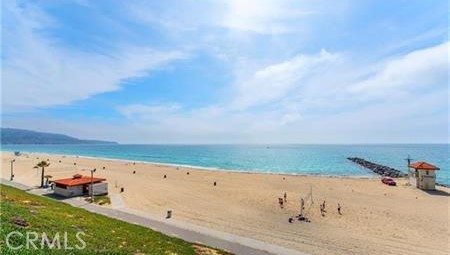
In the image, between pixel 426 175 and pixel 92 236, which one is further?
pixel 426 175

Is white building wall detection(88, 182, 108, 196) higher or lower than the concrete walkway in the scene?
higher

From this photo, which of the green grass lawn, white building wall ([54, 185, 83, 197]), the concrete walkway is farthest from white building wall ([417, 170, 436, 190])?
white building wall ([54, 185, 83, 197])

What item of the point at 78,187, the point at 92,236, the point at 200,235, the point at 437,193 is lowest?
the point at 437,193

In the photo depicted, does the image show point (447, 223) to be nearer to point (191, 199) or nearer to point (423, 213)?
point (423, 213)

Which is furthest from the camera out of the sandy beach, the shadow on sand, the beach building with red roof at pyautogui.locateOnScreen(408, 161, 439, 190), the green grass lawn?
the beach building with red roof at pyautogui.locateOnScreen(408, 161, 439, 190)

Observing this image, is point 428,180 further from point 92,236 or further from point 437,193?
point 92,236

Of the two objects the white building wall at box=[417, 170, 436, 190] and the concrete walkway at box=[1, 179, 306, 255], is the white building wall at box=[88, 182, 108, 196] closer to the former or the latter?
the concrete walkway at box=[1, 179, 306, 255]

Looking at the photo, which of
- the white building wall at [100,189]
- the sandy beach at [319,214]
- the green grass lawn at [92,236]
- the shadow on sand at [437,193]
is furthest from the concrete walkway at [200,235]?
the shadow on sand at [437,193]

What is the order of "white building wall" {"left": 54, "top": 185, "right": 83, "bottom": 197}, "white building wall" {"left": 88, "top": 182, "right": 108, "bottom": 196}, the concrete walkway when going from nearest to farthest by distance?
the concrete walkway → "white building wall" {"left": 54, "top": 185, "right": 83, "bottom": 197} → "white building wall" {"left": 88, "top": 182, "right": 108, "bottom": 196}

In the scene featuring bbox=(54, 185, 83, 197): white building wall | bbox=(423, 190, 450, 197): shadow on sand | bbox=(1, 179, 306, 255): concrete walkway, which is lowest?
bbox=(423, 190, 450, 197): shadow on sand

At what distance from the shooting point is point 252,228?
993 inches

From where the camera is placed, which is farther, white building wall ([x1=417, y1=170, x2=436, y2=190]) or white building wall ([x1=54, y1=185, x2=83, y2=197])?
white building wall ([x1=417, y1=170, x2=436, y2=190])

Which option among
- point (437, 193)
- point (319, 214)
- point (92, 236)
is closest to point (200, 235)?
point (92, 236)

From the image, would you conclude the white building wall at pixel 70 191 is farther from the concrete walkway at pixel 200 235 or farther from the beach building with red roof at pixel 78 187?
the concrete walkway at pixel 200 235
